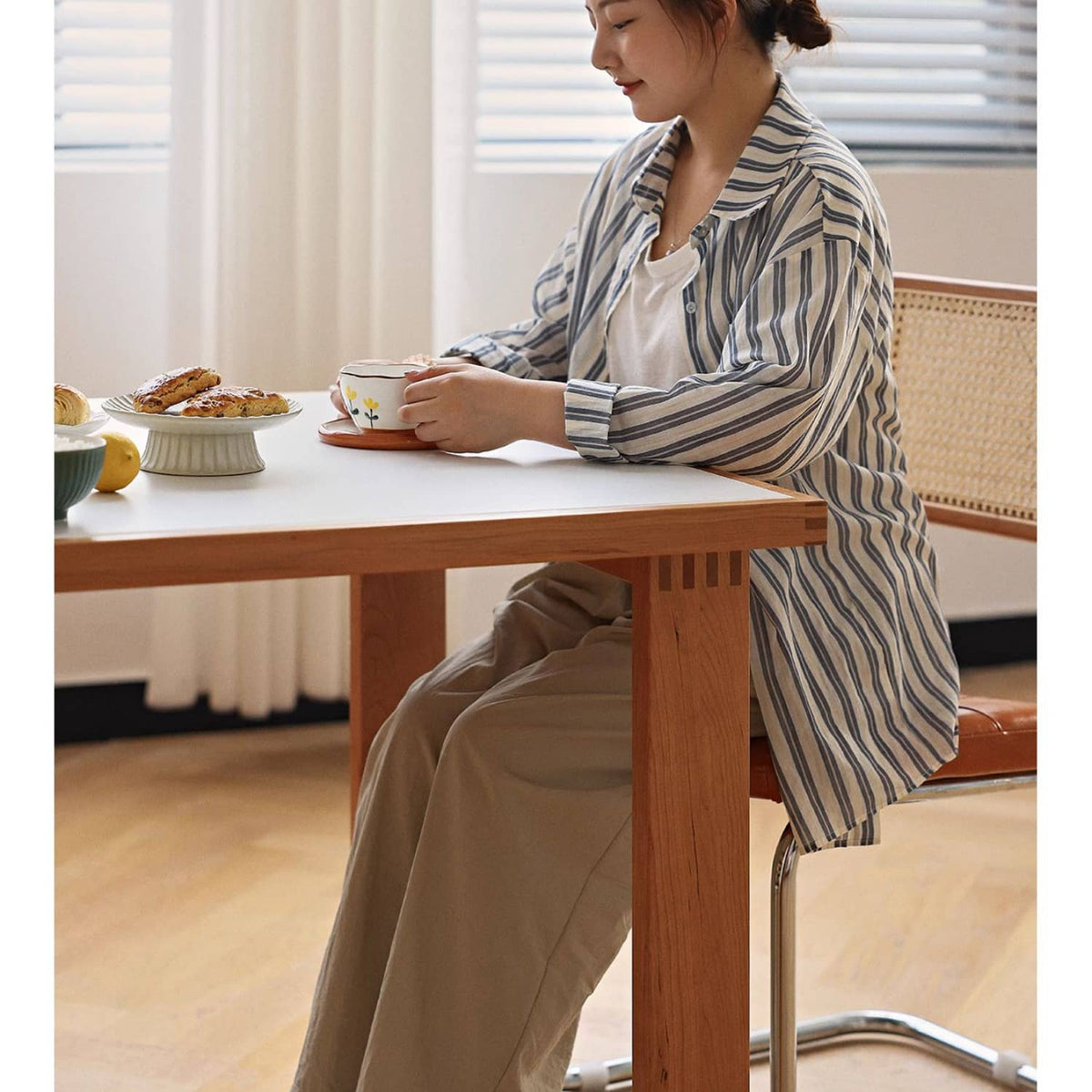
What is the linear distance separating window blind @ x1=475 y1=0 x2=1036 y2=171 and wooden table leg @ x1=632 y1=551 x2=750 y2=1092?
179 centimetres

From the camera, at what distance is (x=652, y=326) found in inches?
54.2

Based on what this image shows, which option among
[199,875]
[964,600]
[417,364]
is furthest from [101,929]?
[964,600]

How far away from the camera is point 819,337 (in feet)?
3.78

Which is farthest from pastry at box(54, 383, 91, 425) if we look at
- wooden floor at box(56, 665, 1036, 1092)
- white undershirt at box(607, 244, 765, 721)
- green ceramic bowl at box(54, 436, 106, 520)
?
wooden floor at box(56, 665, 1036, 1092)

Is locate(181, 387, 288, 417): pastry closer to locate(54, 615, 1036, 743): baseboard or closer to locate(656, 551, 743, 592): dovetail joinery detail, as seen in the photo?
locate(656, 551, 743, 592): dovetail joinery detail

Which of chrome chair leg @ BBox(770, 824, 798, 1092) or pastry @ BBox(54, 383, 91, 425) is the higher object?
pastry @ BBox(54, 383, 91, 425)

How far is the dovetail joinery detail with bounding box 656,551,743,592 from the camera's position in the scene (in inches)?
40.7

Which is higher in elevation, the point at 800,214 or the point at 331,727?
the point at 800,214

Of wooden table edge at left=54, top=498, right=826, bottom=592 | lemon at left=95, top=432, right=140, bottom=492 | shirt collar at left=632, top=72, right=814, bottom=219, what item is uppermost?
shirt collar at left=632, top=72, right=814, bottom=219

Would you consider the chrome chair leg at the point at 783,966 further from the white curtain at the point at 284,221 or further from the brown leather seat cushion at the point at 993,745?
the white curtain at the point at 284,221

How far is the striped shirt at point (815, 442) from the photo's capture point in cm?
114

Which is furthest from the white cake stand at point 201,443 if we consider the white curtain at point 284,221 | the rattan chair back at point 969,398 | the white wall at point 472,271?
the white wall at point 472,271
